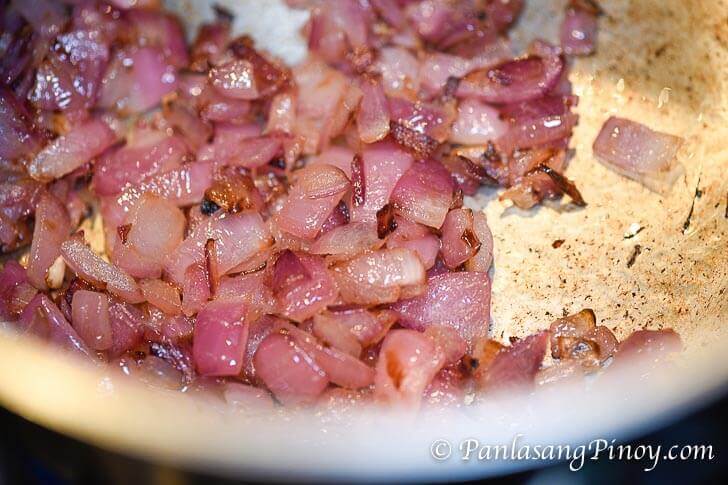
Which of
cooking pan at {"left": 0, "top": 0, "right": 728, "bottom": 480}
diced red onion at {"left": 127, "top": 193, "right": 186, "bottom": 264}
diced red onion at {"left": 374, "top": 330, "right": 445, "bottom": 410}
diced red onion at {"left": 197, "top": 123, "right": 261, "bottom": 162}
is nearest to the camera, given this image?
cooking pan at {"left": 0, "top": 0, "right": 728, "bottom": 480}

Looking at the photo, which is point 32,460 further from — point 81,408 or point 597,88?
point 597,88

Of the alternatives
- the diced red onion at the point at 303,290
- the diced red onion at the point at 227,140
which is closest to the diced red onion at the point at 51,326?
the diced red onion at the point at 303,290

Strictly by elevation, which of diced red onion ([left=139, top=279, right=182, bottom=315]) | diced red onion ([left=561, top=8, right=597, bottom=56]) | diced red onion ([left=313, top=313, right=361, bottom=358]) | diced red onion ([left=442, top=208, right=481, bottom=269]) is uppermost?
diced red onion ([left=561, top=8, right=597, bottom=56])

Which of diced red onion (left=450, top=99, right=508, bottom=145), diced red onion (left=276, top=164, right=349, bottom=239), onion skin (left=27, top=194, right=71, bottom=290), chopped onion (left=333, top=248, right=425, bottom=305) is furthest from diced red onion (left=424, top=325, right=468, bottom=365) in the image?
onion skin (left=27, top=194, right=71, bottom=290)

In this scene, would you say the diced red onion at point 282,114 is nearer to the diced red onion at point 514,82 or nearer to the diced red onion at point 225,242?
the diced red onion at point 225,242

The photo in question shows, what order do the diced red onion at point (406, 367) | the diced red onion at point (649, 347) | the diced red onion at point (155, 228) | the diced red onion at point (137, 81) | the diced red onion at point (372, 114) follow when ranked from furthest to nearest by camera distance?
the diced red onion at point (137, 81) < the diced red onion at point (372, 114) < the diced red onion at point (155, 228) < the diced red onion at point (649, 347) < the diced red onion at point (406, 367)

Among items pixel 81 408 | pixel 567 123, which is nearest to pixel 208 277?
pixel 81 408

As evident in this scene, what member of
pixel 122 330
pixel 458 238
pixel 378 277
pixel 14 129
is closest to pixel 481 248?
pixel 458 238

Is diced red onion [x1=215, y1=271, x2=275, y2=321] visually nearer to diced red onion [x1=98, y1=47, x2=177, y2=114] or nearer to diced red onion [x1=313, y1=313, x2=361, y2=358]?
diced red onion [x1=313, y1=313, x2=361, y2=358]
